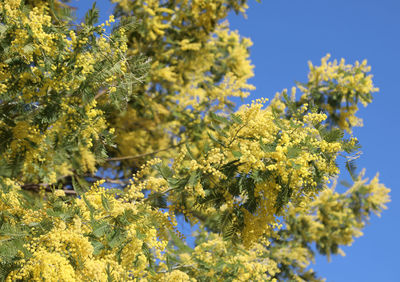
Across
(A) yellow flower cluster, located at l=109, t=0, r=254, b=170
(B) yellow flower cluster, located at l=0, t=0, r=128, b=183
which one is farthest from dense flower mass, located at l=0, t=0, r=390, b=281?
(A) yellow flower cluster, located at l=109, t=0, r=254, b=170

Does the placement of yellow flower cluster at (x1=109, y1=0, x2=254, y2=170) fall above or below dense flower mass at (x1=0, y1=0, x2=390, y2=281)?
above

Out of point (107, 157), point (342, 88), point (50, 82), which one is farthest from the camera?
point (342, 88)

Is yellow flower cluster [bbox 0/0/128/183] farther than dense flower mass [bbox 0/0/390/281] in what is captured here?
Yes

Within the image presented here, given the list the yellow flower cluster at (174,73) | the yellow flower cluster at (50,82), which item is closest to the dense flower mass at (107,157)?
the yellow flower cluster at (50,82)

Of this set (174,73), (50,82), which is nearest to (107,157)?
(50,82)

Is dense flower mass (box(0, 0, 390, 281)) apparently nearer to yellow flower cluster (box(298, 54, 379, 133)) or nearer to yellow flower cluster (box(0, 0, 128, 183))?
yellow flower cluster (box(0, 0, 128, 183))

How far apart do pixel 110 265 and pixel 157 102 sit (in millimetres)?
7098

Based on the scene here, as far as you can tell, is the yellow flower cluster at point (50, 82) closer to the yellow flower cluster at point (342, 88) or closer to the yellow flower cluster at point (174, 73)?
the yellow flower cluster at point (174, 73)

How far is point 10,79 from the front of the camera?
5.36m

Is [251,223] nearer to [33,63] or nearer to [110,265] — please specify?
[110,265]

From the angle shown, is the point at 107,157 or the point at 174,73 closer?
the point at 107,157

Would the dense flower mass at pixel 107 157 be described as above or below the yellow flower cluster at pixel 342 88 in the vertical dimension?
below

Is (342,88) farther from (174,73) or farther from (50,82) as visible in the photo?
(50,82)

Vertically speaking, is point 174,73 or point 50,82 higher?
point 174,73
